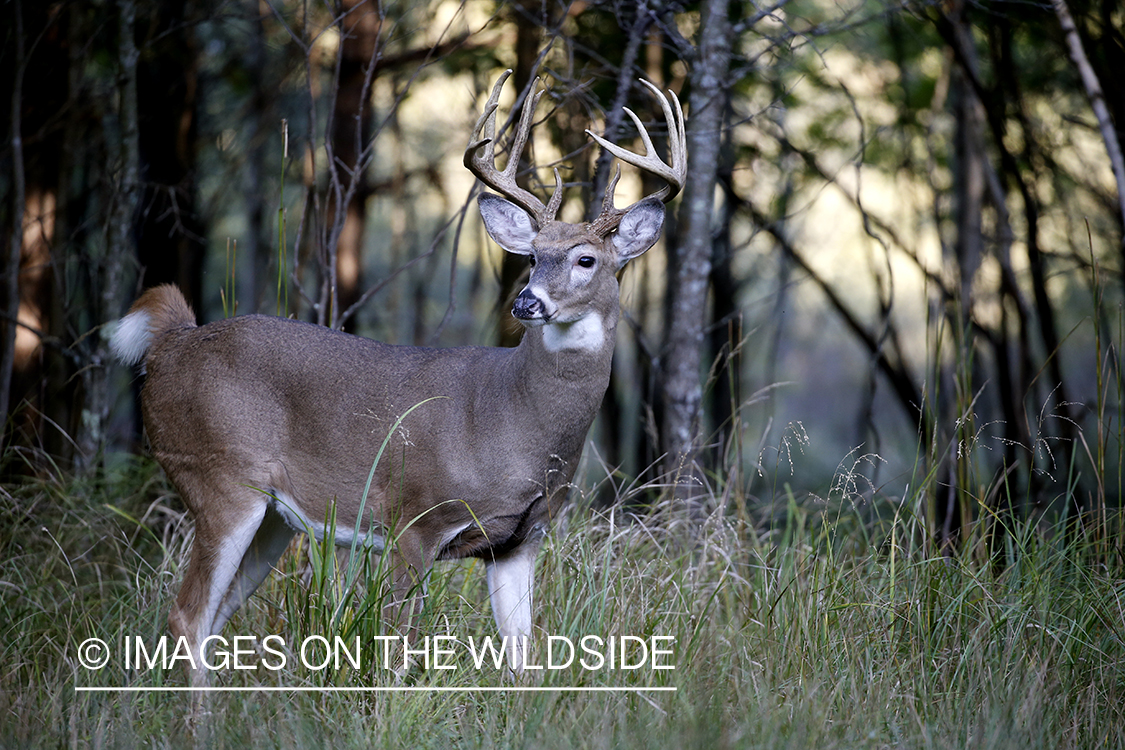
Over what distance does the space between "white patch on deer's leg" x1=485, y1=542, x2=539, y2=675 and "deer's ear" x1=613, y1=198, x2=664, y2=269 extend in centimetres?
116

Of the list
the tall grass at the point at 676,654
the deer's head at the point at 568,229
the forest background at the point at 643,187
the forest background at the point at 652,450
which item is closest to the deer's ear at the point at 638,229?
the deer's head at the point at 568,229

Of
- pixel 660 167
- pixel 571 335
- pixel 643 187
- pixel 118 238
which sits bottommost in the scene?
pixel 571 335

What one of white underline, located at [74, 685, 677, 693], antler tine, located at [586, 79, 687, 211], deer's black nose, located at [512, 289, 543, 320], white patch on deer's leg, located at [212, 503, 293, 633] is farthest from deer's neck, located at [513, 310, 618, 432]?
white patch on deer's leg, located at [212, 503, 293, 633]

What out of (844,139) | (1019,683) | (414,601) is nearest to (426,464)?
(414,601)

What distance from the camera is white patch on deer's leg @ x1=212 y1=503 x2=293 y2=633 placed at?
390cm

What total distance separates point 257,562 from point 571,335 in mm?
1532

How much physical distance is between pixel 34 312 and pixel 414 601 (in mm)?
4615

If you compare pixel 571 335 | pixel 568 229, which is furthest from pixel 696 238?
pixel 571 335

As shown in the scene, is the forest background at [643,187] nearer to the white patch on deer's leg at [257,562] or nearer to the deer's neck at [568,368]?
the deer's neck at [568,368]

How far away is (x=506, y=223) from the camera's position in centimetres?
409

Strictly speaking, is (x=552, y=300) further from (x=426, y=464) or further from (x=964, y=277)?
(x=964, y=277)

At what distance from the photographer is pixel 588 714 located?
305 cm

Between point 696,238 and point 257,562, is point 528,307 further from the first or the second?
point 696,238

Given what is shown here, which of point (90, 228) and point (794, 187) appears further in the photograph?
point (794, 187)
